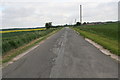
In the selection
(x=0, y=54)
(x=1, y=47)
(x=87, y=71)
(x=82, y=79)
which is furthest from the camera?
(x=1, y=47)

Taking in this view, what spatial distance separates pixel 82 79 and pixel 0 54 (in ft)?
29.9

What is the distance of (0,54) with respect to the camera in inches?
555

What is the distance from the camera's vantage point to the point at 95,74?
715 centimetres

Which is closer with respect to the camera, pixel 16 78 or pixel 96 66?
pixel 16 78

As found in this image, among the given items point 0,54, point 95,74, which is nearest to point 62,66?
point 95,74

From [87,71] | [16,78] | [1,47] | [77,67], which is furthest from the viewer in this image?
[1,47]

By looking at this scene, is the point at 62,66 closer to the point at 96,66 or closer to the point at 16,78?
the point at 96,66

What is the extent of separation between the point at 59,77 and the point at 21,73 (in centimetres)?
179

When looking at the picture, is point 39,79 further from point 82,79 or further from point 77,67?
point 77,67

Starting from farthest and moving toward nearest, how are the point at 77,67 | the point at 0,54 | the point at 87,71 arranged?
1. the point at 0,54
2. the point at 77,67
3. the point at 87,71

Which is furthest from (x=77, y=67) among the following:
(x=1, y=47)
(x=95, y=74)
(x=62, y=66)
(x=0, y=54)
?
(x=1, y=47)

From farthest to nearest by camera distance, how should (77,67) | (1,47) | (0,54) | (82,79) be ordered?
(1,47)
(0,54)
(77,67)
(82,79)

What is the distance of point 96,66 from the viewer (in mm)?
8555

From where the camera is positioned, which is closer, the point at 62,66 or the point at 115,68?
the point at 115,68
